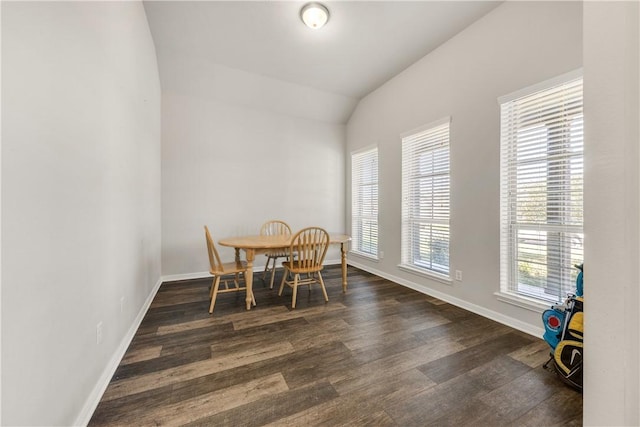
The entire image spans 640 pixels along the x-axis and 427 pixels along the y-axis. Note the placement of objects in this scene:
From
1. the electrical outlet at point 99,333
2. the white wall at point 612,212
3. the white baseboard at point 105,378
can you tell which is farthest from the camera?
the electrical outlet at point 99,333

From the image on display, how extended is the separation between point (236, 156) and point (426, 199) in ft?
9.84

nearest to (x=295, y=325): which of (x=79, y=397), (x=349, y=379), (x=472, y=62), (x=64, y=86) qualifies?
(x=349, y=379)

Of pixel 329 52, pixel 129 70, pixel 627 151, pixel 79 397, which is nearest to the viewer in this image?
pixel 627 151

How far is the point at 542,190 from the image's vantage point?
2094mm

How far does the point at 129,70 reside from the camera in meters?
1.95

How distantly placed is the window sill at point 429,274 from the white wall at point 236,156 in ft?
5.46

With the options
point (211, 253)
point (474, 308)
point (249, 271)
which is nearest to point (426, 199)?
point (474, 308)

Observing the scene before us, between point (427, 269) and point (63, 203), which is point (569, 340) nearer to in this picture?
point (427, 269)

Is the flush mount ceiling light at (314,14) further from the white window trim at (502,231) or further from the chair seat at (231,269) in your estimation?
the chair seat at (231,269)

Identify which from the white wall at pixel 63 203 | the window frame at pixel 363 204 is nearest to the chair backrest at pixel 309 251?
the window frame at pixel 363 204

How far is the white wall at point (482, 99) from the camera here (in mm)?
2014

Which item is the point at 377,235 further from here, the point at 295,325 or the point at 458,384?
the point at 458,384

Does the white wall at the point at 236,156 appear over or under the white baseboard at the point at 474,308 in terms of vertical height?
over

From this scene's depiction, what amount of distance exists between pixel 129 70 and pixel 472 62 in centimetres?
323
